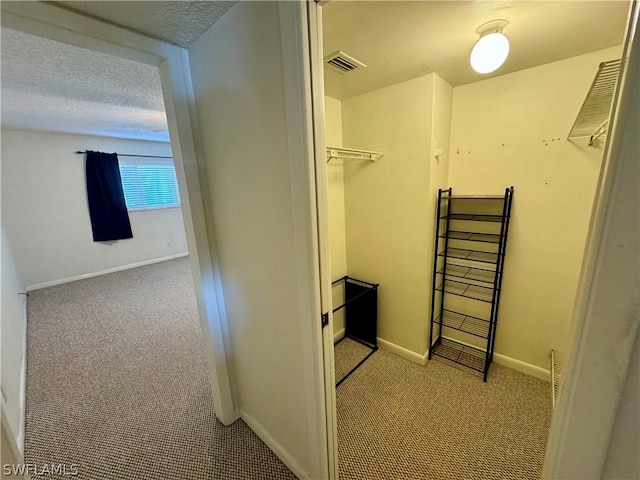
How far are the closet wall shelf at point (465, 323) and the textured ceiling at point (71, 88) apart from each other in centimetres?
300

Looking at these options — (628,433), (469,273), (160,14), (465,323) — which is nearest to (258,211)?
(160,14)

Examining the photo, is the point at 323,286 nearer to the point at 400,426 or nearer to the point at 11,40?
the point at 400,426

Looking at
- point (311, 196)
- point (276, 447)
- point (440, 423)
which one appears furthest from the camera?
point (440, 423)

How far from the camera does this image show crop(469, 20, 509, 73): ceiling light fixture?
119 centimetres

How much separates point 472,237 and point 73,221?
5542 millimetres

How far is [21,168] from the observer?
365 cm

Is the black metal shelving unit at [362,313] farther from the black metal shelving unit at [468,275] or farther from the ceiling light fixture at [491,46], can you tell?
the ceiling light fixture at [491,46]

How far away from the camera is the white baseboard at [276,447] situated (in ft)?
4.40

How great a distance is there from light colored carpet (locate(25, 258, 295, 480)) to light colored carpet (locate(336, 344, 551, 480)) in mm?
505

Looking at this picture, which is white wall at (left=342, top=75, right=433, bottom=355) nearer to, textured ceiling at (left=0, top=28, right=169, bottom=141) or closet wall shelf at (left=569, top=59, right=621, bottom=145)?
closet wall shelf at (left=569, top=59, right=621, bottom=145)

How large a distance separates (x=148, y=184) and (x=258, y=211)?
16.4ft

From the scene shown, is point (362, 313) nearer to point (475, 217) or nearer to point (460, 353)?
point (460, 353)

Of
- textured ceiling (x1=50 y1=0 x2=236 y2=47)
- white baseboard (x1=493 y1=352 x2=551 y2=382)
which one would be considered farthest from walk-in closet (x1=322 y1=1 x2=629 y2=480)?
textured ceiling (x1=50 y1=0 x2=236 y2=47)

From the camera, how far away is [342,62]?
1518 mm
